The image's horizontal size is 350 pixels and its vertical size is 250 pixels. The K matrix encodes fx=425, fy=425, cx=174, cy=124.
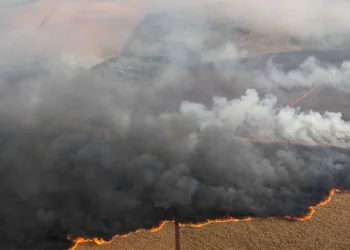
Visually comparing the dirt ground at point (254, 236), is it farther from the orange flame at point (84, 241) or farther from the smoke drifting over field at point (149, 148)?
the smoke drifting over field at point (149, 148)

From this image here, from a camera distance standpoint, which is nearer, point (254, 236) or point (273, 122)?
point (254, 236)

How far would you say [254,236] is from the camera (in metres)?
25.3

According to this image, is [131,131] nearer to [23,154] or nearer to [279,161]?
[23,154]

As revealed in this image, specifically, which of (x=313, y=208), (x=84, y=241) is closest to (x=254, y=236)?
(x=313, y=208)

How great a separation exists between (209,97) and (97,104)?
10.9m

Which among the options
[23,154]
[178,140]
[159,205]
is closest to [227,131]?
[178,140]

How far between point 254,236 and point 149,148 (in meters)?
11.1

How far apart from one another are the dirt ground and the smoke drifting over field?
94cm

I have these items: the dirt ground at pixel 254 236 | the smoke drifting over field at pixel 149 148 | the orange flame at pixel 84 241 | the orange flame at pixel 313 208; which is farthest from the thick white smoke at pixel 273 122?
the orange flame at pixel 84 241

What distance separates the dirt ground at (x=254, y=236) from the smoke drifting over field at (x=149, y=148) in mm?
936

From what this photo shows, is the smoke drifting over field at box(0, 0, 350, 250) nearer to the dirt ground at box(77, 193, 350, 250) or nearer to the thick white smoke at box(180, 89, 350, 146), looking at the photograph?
the thick white smoke at box(180, 89, 350, 146)

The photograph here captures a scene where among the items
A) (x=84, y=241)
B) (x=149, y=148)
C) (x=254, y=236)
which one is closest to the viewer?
(x=84, y=241)

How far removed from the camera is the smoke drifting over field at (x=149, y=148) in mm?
27203

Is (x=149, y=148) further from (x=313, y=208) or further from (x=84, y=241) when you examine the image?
(x=313, y=208)
